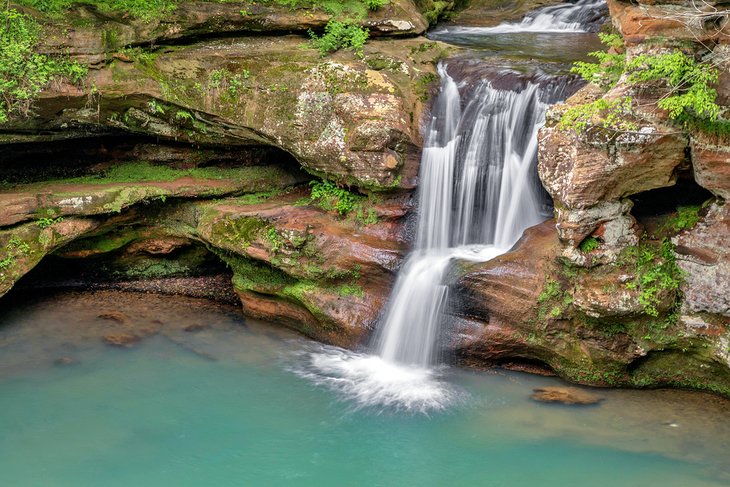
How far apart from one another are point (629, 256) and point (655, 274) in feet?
1.16

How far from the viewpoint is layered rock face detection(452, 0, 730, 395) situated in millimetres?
7645

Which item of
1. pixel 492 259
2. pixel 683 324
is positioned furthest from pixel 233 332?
pixel 683 324

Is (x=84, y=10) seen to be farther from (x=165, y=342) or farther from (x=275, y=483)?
(x=275, y=483)

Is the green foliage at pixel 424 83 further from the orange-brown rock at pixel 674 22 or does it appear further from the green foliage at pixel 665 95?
the orange-brown rock at pixel 674 22

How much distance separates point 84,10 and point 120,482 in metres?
6.95

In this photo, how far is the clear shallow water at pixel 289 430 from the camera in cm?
757

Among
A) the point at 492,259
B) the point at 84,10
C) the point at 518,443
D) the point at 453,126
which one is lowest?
the point at 518,443

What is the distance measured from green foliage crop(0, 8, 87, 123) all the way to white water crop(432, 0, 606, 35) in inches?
280

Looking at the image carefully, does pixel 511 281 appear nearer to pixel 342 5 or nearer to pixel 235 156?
pixel 235 156

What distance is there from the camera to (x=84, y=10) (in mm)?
10539

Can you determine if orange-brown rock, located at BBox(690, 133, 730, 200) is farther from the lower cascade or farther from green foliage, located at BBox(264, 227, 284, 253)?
green foliage, located at BBox(264, 227, 284, 253)

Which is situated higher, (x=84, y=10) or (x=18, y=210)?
(x=84, y=10)

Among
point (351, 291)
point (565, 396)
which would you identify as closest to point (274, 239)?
point (351, 291)

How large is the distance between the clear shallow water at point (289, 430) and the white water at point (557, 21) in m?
7.11
